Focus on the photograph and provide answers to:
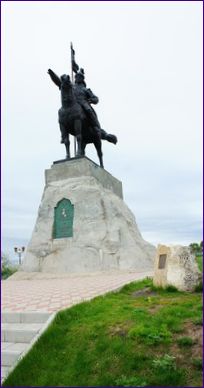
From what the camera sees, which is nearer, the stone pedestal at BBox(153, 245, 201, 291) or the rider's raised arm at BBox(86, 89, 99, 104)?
the stone pedestal at BBox(153, 245, 201, 291)

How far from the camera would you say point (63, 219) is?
12.1 meters

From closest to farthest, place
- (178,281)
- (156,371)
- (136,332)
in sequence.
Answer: (156,371) → (136,332) → (178,281)

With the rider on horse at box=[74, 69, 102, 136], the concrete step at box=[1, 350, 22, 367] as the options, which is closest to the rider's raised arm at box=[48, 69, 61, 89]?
the rider on horse at box=[74, 69, 102, 136]

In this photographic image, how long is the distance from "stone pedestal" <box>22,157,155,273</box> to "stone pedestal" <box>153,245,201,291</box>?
5.40m

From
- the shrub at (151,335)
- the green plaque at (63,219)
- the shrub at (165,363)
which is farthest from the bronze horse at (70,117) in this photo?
the shrub at (165,363)

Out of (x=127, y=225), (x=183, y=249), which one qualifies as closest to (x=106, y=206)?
(x=127, y=225)

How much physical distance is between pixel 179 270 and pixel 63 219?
23.0ft

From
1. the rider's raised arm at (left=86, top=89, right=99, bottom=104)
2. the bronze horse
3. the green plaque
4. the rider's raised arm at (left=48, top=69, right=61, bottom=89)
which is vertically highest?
the rider's raised arm at (left=48, top=69, right=61, bottom=89)

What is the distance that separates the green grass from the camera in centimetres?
293

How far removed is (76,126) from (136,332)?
33.9ft

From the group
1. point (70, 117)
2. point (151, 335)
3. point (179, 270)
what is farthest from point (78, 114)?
point (151, 335)

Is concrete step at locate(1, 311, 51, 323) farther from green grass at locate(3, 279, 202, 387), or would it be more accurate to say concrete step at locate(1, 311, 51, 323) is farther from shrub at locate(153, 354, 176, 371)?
shrub at locate(153, 354, 176, 371)

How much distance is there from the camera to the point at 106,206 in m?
12.4

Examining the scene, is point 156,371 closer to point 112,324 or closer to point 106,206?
point 112,324
